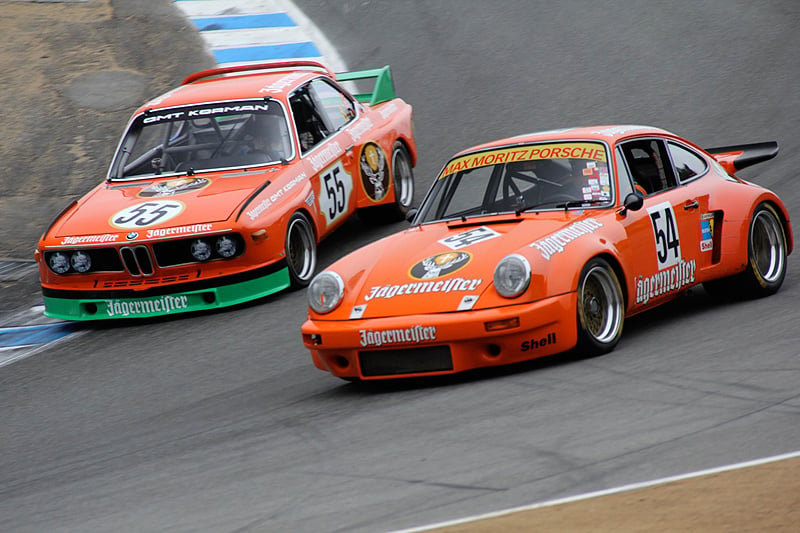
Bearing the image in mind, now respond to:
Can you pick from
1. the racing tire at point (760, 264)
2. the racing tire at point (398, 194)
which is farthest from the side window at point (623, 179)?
the racing tire at point (398, 194)

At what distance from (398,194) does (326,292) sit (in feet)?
15.2

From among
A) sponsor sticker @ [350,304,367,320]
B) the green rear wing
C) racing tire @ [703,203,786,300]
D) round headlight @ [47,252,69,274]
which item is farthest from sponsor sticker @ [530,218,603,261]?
the green rear wing

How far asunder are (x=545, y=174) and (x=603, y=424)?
2439 millimetres

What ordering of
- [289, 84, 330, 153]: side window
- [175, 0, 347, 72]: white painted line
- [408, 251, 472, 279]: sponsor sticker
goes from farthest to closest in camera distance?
[175, 0, 347, 72]: white painted line < [289, 84, 330, 153]: side window < [408, 251, 472, 279]: sponsor sticker

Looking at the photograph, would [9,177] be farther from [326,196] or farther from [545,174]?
[545,174]

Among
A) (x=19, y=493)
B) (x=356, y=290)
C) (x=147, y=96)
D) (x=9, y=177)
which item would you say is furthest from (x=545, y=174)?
(x=147, y=96)

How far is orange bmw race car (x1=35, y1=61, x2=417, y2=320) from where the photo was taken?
349 inches

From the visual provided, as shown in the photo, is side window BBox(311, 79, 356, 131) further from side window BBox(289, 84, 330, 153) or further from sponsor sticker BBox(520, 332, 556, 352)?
sponsor sticker BBox(520, 332, 556, 352)

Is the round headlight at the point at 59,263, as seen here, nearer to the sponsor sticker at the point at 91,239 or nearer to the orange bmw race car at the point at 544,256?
the sponsor sticker at the point at 91,239

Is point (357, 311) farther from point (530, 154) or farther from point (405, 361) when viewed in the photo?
point (530, 154)

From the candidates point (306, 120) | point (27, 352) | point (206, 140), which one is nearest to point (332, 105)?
point (306, 120)

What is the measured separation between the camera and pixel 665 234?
7230mm

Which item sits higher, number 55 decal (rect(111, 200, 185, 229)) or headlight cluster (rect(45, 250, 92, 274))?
number 55 decal (rect(111, 200, 185, 229))

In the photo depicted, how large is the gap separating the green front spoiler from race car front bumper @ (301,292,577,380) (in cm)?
257
